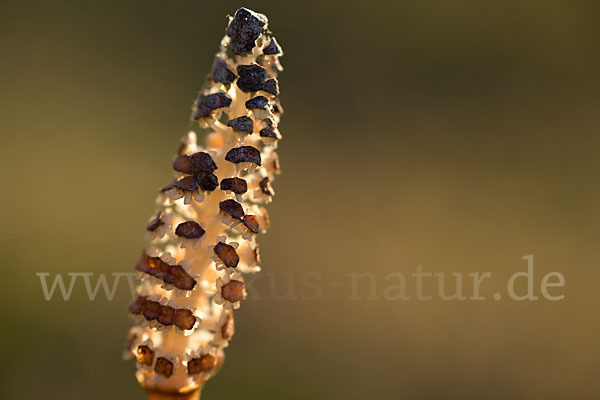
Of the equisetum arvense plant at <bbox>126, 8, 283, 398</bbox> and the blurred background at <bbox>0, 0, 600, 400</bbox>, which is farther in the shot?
the blurred background at <bbox>0, 0, 600, 400</bbox>

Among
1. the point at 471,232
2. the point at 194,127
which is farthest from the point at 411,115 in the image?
the point at 194,127

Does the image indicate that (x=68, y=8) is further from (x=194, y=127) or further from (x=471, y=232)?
(x=471, y=232)

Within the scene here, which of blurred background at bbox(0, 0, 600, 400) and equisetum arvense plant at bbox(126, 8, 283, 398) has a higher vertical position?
blurred background at bbox(0, 0, 600, 400)

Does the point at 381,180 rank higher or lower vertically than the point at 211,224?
higher

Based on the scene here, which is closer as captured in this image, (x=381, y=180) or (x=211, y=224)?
(x=211, y=224)

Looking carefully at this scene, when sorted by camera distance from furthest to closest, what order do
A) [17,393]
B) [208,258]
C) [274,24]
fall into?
[274,24] < [17,393] < [208,258]
